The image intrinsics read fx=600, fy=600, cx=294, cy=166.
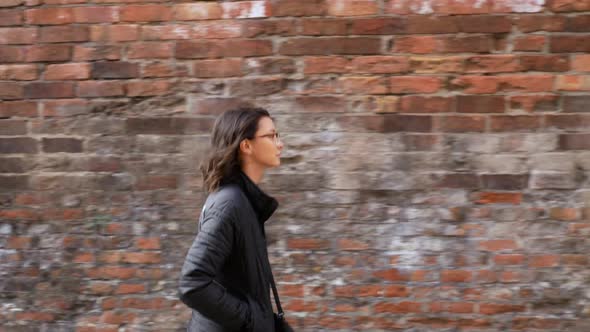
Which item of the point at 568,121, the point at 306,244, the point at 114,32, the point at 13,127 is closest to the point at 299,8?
the point at 114,32

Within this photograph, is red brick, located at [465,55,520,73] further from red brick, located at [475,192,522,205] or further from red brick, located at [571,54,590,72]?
red brick, located at [475,192,522,205]

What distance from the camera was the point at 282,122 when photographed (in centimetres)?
323

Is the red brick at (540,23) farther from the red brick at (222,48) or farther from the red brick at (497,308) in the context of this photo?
the red brick at (497,308)

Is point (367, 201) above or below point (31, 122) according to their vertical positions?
below

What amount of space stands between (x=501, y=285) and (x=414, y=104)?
1.06m

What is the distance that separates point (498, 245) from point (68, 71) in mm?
2521

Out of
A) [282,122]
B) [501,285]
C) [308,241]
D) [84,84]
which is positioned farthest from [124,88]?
[501,285]

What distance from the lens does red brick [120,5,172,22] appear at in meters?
3.26

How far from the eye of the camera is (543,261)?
3115mm

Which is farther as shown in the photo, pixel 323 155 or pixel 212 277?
pixel 323 155

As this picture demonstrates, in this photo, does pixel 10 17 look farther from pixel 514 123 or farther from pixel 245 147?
pixel 514 123

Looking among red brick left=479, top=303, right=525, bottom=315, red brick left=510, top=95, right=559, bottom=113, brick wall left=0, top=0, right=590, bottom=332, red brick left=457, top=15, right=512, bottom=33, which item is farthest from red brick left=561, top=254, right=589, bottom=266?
red brick left=457, top=15, right=512, bottom=33

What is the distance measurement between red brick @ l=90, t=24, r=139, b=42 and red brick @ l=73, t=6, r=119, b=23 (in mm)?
38

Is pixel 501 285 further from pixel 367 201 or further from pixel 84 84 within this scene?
pixel 84 84
